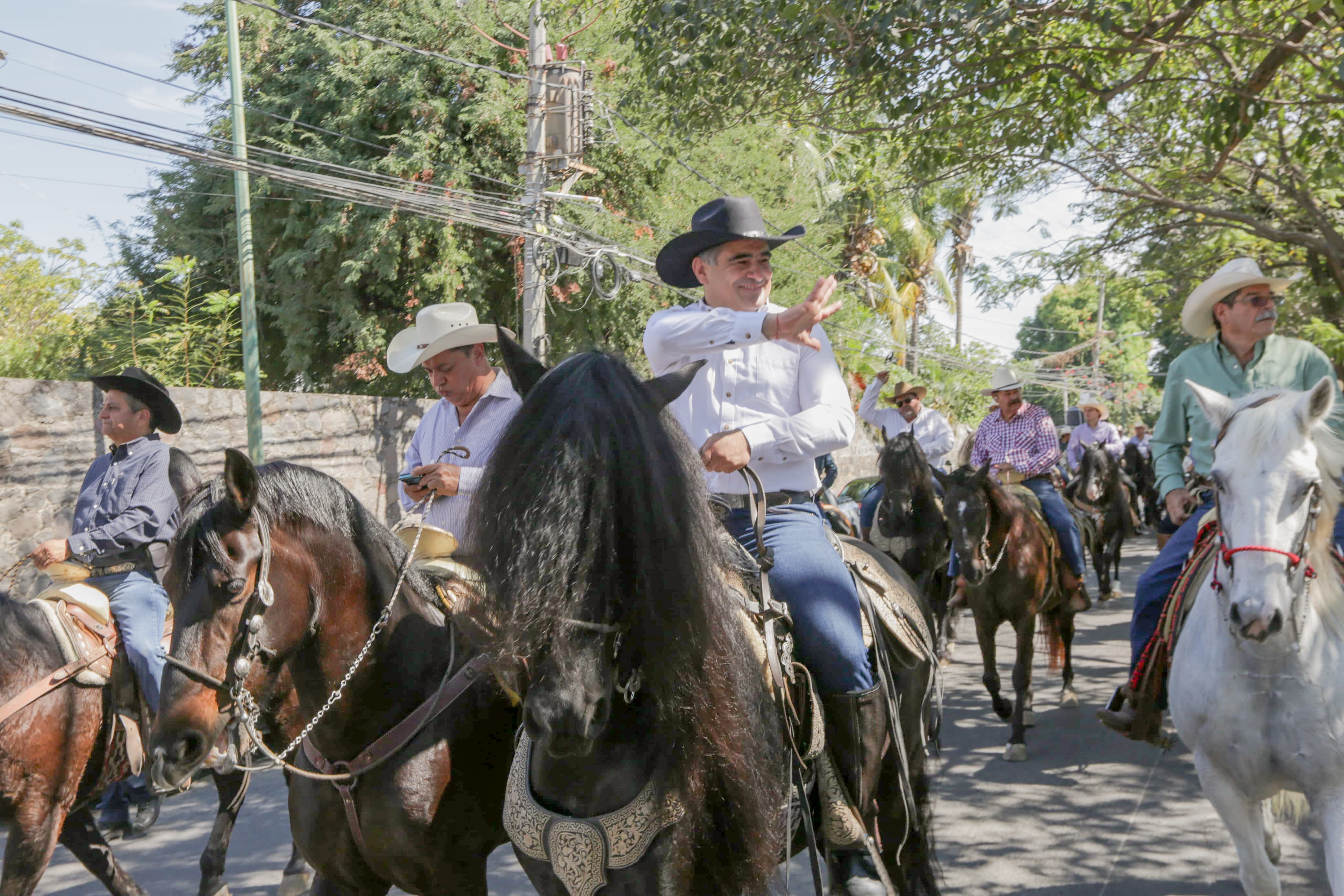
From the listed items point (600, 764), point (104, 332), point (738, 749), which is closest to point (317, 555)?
point (600, 764)

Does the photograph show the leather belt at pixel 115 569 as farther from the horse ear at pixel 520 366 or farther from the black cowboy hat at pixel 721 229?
the horse ear at pixel 520 366

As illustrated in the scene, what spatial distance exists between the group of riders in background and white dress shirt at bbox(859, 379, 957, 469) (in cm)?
626

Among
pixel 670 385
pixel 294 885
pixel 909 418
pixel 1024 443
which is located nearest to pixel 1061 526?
pixel 1024 443

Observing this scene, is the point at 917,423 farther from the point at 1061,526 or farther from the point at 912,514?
the point at 1061,526

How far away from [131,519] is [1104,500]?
42.4 ft

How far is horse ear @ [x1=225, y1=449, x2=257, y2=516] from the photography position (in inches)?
112

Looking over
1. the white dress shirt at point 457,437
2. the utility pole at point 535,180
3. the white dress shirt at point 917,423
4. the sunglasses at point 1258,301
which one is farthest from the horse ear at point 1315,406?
the utility pole at point 535,180

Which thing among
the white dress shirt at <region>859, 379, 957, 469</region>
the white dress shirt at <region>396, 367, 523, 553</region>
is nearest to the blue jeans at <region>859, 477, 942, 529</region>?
the white dress shirt at <region>859, 379, 957, 469</region>

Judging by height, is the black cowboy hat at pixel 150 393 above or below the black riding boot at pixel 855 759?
above

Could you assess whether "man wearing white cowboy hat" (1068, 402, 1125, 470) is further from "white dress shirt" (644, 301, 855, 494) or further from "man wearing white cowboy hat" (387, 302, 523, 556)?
"white dress shirt" (644, 301, 855, 494)

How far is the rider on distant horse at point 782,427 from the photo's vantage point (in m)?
2.95

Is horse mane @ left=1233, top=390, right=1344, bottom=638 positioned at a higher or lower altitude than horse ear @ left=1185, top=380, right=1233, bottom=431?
lower

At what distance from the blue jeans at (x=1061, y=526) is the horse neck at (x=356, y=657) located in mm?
5983

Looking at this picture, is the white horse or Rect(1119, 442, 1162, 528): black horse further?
Rect(1119, 442, 1162, 528): black horse
